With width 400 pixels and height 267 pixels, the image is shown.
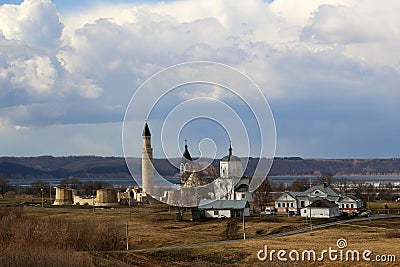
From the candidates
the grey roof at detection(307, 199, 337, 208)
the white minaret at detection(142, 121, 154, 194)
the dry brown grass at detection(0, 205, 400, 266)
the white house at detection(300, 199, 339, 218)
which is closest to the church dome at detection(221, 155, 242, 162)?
the white minaret at detection(142, 121, 154, 194)

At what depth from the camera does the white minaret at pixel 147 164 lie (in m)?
112

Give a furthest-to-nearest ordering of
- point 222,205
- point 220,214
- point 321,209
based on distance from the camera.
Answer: point 222,205 → point 220,214 → point 321,209

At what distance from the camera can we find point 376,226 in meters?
67.2

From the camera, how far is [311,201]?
279ft

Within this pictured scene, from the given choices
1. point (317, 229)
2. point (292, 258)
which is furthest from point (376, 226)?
point (292, 258)

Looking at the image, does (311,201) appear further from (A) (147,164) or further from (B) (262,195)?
(A) (147,164)

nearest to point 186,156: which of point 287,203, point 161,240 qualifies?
point 287,203

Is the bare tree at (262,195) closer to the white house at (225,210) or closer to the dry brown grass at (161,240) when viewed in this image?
the white house at (225,210)

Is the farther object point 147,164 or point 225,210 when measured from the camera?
point 147,164

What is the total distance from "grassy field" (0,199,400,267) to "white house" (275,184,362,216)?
349 inches

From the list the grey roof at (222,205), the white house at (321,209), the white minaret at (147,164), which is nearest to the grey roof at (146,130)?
the white minaret at (147,164)

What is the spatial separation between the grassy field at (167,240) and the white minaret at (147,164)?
98.7ft

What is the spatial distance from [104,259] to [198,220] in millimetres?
33773

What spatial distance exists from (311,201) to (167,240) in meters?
30.4
